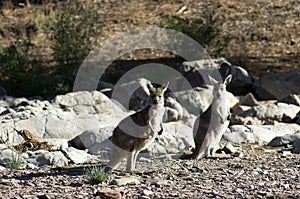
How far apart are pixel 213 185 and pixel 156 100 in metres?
1.54

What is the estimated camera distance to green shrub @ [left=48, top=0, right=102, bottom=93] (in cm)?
1864

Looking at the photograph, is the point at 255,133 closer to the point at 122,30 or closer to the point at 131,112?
the point at 131,112

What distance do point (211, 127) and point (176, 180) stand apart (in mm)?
1941

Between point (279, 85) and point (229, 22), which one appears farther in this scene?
point (229, 22)

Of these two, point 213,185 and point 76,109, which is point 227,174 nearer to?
point 213,185

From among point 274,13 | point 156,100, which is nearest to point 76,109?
point 156,100

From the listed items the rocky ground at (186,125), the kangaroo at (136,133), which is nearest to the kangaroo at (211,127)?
the rocky ground at (186,125)

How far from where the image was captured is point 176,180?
359 inches

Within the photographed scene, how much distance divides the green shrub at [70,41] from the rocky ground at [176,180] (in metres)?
8.53

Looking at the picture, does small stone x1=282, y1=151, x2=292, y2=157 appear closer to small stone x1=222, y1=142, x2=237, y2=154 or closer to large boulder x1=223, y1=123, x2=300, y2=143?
small stone x1=222, y1=142, x2=237, y2=154

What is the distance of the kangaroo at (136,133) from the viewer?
946 cm

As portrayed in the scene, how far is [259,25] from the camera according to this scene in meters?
22.0

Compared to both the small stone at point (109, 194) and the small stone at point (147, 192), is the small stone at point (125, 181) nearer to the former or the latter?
the small stone at point (147, 192)

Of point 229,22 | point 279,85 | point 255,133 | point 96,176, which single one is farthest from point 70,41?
point 96,176
